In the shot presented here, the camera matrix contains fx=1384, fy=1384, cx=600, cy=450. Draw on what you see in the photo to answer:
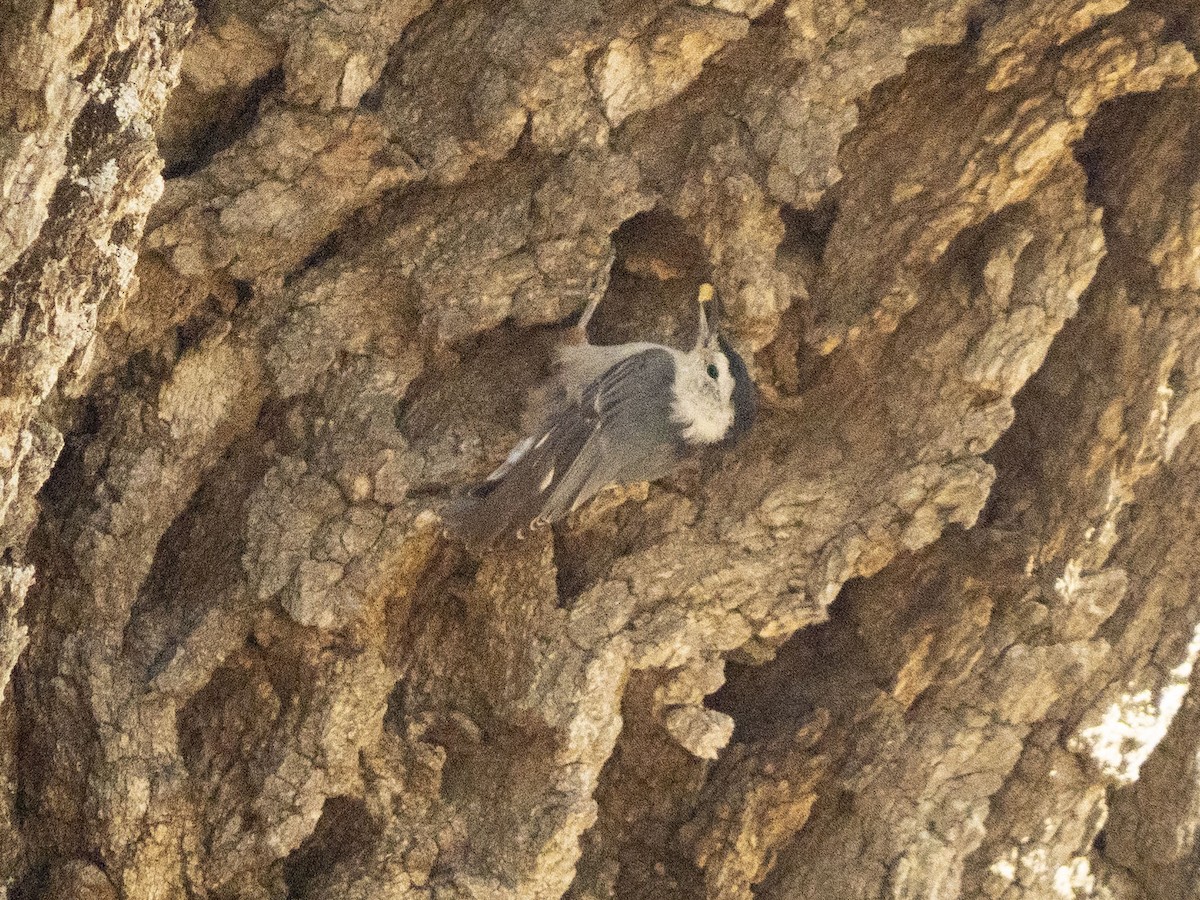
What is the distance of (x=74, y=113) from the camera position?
238 cm

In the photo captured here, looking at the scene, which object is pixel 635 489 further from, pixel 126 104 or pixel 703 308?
pixel 126 104

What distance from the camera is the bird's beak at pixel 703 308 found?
10.8 feet

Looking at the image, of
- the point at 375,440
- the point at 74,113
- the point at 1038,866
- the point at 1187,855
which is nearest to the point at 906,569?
the point at 1038,866

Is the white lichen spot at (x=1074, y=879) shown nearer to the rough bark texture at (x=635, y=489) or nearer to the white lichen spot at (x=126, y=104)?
the rough bark texture at (x=635, y=489)

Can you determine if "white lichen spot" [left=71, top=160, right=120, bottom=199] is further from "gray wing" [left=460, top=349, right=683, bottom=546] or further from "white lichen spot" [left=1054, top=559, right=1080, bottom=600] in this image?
"white lichen spot" [left=1054, top=559, right=1080, bottom=600]

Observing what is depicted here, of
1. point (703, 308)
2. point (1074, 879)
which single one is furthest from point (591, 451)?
point (1074, 879)

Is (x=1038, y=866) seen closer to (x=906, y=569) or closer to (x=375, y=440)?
(x=906, y=569)

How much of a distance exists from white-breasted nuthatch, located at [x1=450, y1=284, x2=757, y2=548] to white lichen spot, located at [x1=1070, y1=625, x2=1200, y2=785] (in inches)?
44.7

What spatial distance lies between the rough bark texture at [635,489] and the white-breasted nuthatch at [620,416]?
3.7 inches

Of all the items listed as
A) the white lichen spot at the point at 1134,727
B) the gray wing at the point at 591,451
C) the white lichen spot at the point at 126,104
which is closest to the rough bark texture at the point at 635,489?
the white lichen spot at the point at 1134,727

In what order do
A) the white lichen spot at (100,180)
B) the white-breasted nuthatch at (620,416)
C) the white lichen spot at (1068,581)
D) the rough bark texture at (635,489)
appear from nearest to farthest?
the white lichen spot at (100,180) < the rough bark texture at (635,489) < the white-breasted nuthatch at (620,416) < the white lichen spot at (1068,581)

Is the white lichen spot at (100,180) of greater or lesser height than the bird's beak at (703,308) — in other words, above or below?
above

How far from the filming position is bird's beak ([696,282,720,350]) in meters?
3.28

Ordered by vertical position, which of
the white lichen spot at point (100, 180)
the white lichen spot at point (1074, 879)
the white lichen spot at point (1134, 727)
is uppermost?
the white lichen spot at point (100, 180)
